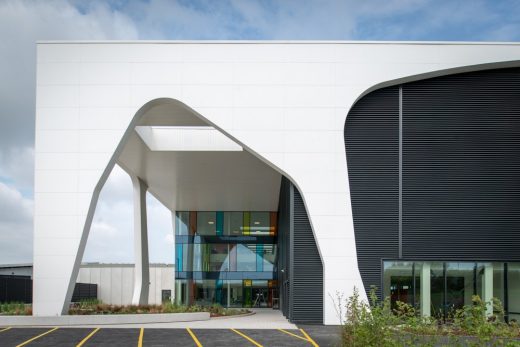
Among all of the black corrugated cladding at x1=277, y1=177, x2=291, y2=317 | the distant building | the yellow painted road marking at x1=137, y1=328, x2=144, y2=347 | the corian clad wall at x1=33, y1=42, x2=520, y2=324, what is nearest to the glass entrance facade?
the distant building

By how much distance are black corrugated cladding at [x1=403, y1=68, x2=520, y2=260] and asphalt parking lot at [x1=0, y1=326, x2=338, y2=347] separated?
5.37 m

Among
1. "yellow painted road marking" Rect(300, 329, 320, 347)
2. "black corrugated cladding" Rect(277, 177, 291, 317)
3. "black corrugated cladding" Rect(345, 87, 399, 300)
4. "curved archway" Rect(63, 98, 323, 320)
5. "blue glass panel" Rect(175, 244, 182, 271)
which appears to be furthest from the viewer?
"blue glass panel" Rect(175, 244, 182, 271)

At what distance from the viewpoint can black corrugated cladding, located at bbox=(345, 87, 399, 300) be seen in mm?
23094

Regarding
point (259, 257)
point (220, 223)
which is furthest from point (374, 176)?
point (220, 223)

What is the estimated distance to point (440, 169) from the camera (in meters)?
23.5

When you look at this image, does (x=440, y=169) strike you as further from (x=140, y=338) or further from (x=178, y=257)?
(x=178, y=257)

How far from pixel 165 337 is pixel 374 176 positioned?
9363 millimetres

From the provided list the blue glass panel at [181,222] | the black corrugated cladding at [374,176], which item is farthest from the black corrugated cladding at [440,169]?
the blue glass panel at [181,222]

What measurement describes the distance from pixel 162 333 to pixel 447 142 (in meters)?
11.9

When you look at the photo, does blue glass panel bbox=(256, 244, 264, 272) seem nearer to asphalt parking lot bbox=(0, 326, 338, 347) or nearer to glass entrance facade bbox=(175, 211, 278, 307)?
glass entrance facade bbox=(175, 211, 278, 307)

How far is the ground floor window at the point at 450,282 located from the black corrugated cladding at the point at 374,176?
2.55 feet

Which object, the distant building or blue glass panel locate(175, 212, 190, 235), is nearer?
blue glass panel locate(175, 212, 190, 235)

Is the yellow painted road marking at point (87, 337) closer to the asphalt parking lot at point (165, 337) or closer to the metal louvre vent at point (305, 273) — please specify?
the asphalt parking lot at point (165, 337)

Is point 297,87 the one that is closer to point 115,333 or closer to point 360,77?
point 360,77
